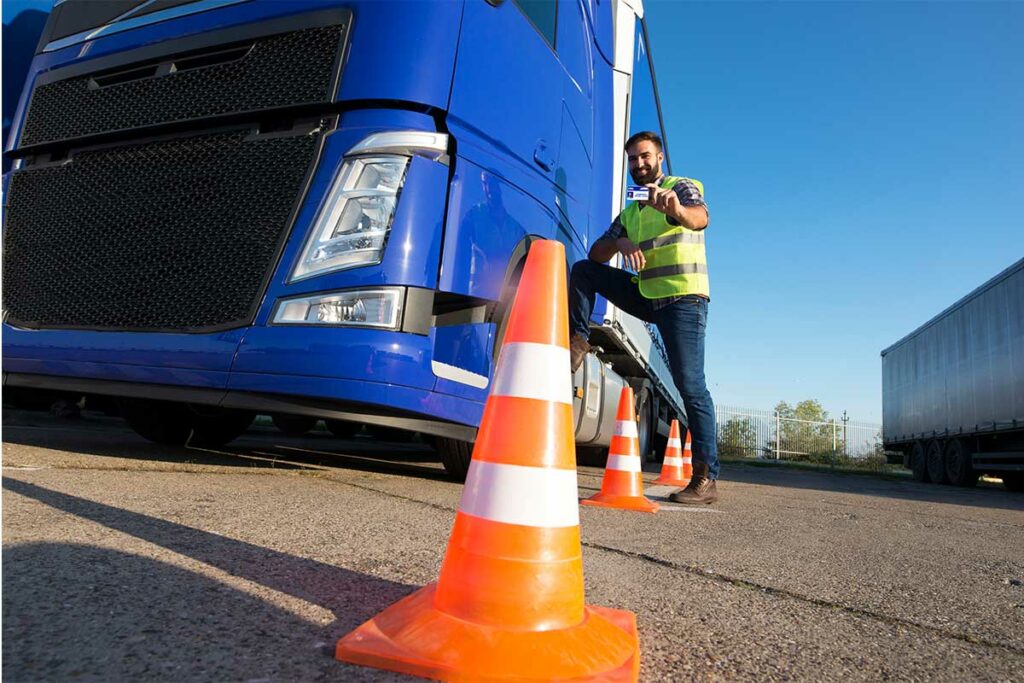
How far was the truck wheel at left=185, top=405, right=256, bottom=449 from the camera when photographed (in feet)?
15.8

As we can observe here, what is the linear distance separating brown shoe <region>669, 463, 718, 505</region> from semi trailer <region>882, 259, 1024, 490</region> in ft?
28.5

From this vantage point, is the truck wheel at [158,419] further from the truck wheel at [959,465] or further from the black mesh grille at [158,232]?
the truck wheel at [959,465]

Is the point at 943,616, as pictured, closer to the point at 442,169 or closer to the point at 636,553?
the point at 636,553

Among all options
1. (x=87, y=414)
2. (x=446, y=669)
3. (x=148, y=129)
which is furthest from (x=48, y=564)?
(x=87, y=414)

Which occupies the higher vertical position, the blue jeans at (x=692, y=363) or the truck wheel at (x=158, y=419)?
the blue jeans at (x=692, y=363)

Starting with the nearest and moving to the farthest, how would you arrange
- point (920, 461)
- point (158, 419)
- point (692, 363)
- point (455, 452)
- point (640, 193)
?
1. point (640, 193)
2. point (455, 452)
3. point (692, 363)
4. point (158, 419)
5. point (920, 461)

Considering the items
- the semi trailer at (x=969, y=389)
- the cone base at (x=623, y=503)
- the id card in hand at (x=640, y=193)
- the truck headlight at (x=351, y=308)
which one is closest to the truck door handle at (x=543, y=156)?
the id card in hand at (x=640, y=193)

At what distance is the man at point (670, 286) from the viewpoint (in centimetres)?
393

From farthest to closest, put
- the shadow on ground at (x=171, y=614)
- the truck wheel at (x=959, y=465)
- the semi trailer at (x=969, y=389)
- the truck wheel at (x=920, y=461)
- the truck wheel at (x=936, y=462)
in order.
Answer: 1. the truck wheel at (x=920, y=461)
2. the truck wheel at (x=936, y=462)
3. the truck wheel at (x=959, y=465)
4. the semi trailer at (x=969, y=389)
5. the shadow on ground at (x=171, y=614)

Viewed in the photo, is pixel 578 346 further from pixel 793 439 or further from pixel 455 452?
pixel 793 439

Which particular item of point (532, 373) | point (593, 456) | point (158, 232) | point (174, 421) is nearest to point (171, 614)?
point (532, 373)

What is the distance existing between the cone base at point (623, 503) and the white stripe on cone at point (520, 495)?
2.25 meters

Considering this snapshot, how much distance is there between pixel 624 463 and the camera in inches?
151

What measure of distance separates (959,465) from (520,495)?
14.3 meters
